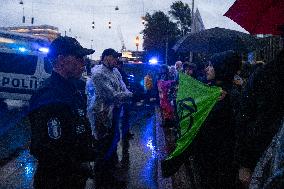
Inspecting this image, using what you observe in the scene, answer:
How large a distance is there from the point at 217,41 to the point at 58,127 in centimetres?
1030

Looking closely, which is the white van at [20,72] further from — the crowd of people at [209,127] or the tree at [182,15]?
the tree at [182,15]

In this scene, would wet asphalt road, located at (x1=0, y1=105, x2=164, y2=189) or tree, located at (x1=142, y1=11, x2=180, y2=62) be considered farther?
tree, located at (x1=142, y1=11, x2=180, y2=62)

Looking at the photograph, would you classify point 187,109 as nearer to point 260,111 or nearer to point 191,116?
point 191,116

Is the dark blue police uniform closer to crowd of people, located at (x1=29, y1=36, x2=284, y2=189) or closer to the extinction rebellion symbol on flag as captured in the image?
crowd of people, located at (x1=29, y1=36, x2=284, y2=189)

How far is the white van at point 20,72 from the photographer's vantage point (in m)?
14.5

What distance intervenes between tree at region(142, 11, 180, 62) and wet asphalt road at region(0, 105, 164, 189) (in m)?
54.1

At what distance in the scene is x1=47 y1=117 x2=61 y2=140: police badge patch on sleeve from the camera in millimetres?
2840

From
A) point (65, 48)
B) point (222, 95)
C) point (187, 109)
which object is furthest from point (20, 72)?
point (65, 48)

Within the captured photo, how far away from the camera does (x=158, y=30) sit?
226 ft

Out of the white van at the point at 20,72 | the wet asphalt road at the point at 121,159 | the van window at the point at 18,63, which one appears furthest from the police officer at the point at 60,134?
the van window at the point at 18,63

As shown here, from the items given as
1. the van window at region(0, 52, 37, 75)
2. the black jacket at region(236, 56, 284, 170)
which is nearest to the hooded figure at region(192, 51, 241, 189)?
the black jacket at region(236, 56, 284, 170)

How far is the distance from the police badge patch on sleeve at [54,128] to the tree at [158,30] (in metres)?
62.6

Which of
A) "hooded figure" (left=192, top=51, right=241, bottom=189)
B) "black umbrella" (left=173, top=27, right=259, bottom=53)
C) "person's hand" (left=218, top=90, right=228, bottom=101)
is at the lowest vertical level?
"hooded figure" (left=192, top=51, right=241, bottom=189)

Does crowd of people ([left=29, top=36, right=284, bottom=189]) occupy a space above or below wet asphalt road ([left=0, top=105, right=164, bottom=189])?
above
